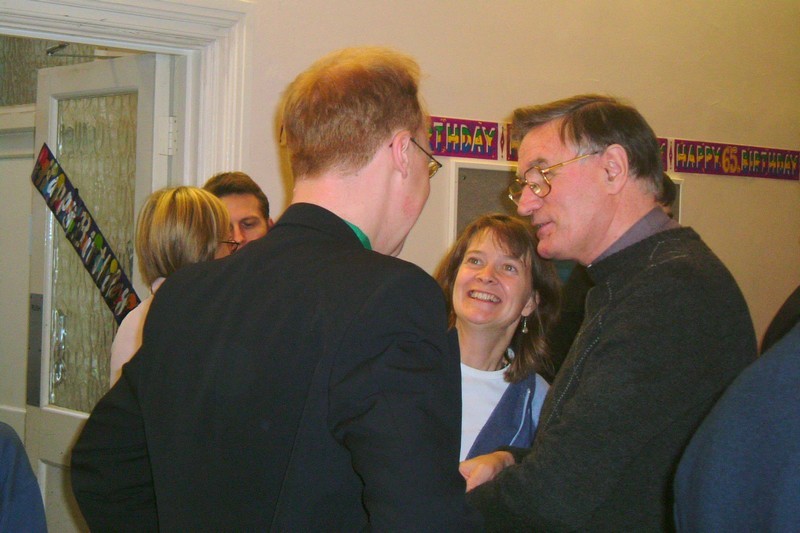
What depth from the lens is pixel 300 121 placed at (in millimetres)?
1161

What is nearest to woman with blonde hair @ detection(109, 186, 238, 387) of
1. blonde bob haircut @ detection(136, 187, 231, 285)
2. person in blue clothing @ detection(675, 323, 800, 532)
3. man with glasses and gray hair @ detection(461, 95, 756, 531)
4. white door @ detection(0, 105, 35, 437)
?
blonde bob haircut @ detection(136, 187, 231, 285)

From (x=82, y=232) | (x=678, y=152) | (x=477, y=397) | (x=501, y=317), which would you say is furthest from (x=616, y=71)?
(x=82, y=232)

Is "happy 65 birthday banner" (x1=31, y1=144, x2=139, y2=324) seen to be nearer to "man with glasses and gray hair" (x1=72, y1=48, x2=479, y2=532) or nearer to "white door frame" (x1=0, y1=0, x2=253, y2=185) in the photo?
"white door frame" (x1=0, y1=0, x2=253, y2=185)

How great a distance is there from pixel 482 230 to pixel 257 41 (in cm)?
104

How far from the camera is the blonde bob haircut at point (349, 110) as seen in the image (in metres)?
1.12

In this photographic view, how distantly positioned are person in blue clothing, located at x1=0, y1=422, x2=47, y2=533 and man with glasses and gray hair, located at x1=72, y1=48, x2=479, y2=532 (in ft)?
1.54

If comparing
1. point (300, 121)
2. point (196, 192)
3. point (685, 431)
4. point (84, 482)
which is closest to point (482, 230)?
point (196, 192)

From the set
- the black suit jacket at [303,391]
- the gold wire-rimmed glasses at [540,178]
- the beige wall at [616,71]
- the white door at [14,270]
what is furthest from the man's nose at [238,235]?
the white door at [14,270]

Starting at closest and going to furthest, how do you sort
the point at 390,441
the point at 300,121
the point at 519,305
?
the point at 390,441
the point at 300,121
the point at 519,305

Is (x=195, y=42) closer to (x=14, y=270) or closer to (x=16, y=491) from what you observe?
(x=16, y=491)

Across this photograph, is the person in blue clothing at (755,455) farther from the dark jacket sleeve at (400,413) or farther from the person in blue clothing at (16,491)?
the person in blue clothing at (16,491)

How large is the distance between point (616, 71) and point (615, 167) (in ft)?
6.58

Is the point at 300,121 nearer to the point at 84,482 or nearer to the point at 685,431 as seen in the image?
the point at 84,482

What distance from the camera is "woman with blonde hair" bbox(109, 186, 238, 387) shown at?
84.9 inches
